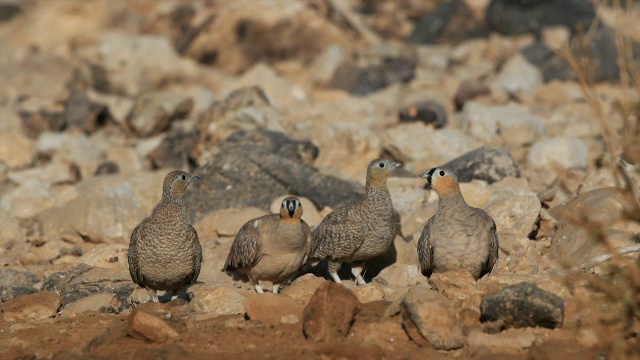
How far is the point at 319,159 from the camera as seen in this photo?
17219mm

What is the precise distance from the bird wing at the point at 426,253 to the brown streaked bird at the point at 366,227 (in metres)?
0.80

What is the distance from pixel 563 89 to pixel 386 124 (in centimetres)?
441

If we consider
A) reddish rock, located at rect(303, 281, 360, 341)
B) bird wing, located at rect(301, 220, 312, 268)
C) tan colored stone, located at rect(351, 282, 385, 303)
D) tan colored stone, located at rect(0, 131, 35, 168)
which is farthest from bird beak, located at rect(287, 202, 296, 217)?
tan colored stone, located at rect(0, 131, 35, 168)

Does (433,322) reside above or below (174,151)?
above

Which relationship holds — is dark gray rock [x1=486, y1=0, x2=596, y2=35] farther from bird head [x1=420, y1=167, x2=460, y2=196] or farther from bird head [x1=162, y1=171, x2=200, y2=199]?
bird head [x1=162, y1=171, x2=200, y2=199]

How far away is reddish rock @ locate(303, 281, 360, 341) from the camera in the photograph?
8.69 meters

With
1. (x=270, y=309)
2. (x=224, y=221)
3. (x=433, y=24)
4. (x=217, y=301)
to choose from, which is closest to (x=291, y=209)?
(x=217, y=301)

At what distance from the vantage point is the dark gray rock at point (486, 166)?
14.5 m

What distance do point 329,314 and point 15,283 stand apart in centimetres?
515

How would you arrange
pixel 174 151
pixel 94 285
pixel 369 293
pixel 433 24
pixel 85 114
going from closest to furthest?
pixel 369 293
pixel 94 285
pixel 174 151
pixel 85 114
pixel 433 24

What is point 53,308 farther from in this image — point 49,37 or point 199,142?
point 49,37

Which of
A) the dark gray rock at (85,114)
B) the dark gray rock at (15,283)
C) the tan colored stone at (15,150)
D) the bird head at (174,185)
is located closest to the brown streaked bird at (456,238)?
the bird head at (174,185)

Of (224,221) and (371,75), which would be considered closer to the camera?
(224,221)

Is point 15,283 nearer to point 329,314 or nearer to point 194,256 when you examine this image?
point 194,256
